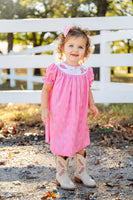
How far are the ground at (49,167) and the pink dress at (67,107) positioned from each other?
1.22 feet

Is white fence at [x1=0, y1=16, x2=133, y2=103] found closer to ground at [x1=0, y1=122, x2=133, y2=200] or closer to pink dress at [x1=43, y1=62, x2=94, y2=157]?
ground at [x1=0, y1=122, x2=133, y2=200]

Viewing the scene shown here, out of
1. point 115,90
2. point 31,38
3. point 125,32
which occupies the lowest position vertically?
point 31,38

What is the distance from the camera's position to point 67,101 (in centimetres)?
247

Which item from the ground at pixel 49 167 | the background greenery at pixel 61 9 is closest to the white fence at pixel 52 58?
the ground at pixel 49 167

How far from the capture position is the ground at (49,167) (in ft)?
8.01

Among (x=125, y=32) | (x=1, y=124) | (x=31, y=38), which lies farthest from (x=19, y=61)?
(x=31, y=38)

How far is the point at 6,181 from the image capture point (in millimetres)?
2691

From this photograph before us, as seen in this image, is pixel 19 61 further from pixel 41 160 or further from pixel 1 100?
pixel 41 160

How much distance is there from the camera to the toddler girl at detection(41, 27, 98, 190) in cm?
248

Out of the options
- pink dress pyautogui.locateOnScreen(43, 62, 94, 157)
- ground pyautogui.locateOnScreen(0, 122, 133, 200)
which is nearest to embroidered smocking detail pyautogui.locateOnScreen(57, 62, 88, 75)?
pink dress pyautogui.locateOnScreen(43, 62, 94, 157)

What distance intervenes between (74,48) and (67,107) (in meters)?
0.50

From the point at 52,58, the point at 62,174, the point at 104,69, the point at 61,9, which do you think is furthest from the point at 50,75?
the point at 61,9

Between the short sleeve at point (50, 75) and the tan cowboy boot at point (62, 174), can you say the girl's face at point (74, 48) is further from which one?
the tan cowboy boot at point (62, 174)

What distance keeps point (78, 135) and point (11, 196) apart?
0.75 m
